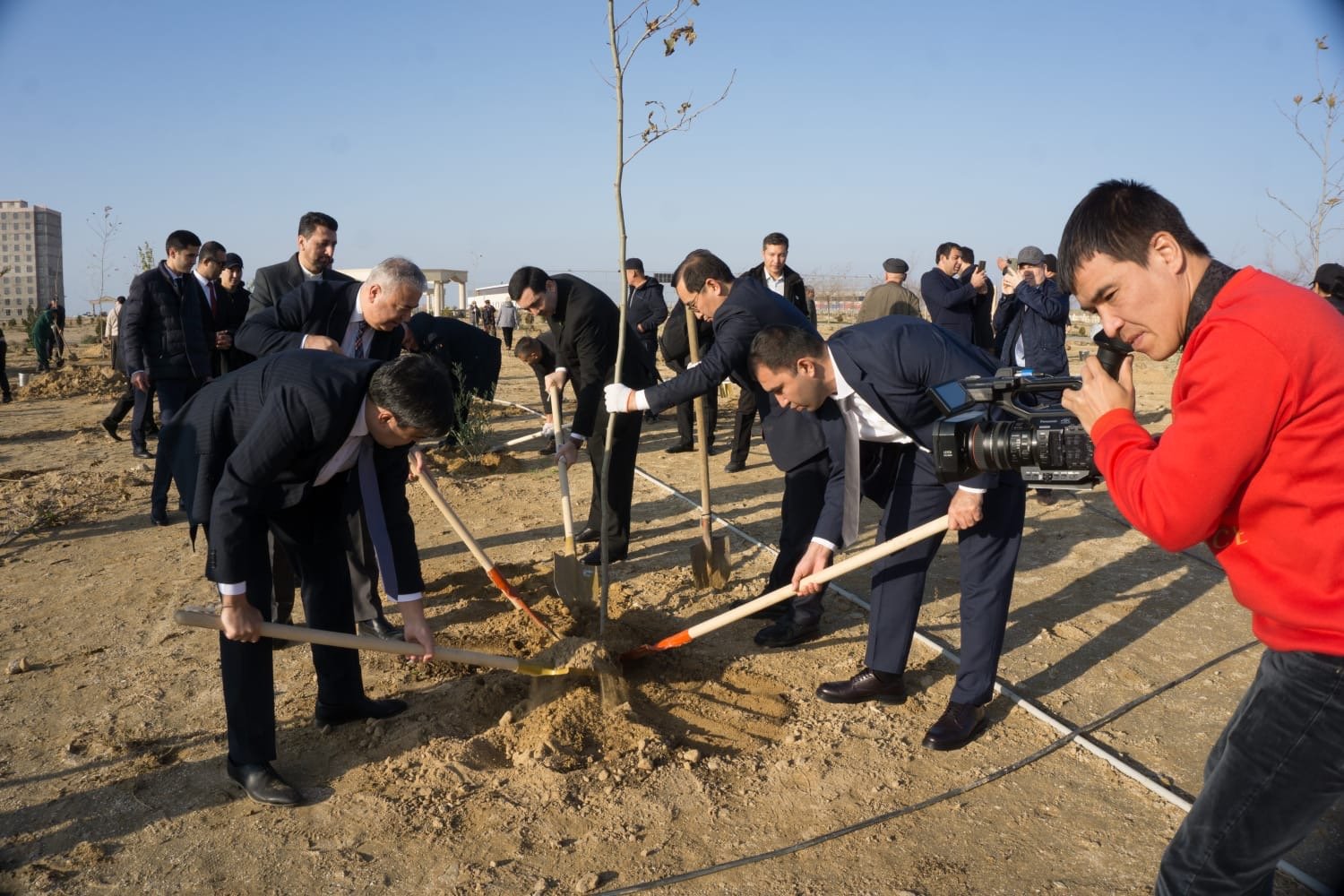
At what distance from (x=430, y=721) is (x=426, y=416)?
1.47 m

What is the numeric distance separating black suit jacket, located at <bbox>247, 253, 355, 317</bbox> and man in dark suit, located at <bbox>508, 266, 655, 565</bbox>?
1.19 meters

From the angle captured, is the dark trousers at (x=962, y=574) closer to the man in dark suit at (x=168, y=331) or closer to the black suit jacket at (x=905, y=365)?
the black suit jacket at (x=905, y=365)

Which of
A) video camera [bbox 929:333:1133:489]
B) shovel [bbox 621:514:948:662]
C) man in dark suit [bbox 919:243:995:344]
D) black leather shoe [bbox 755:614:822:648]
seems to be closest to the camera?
video camera [bbox 929:333:1133:489]

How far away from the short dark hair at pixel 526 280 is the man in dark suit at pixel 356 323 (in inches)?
40.2

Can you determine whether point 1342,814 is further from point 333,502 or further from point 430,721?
point 333,502

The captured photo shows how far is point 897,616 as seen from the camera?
12.4 ft

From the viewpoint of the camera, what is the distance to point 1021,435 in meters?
2.20

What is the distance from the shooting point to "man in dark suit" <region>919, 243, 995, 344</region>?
8008 millimetres

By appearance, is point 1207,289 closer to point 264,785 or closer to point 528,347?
point 264,785

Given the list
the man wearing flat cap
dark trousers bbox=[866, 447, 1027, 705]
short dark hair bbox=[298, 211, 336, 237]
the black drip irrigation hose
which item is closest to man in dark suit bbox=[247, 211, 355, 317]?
short dark hair bbox=[298, 211, 336, 237]

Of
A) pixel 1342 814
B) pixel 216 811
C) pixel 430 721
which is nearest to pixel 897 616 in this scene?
pixel 1342 814

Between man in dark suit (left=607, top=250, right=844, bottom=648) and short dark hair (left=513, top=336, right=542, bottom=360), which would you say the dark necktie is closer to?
man in dark suit (left=607, top=250, right=844, bottom=648)

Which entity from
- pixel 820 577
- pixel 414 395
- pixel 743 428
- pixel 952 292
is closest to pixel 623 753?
pixel 820 577

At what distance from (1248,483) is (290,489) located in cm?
277
